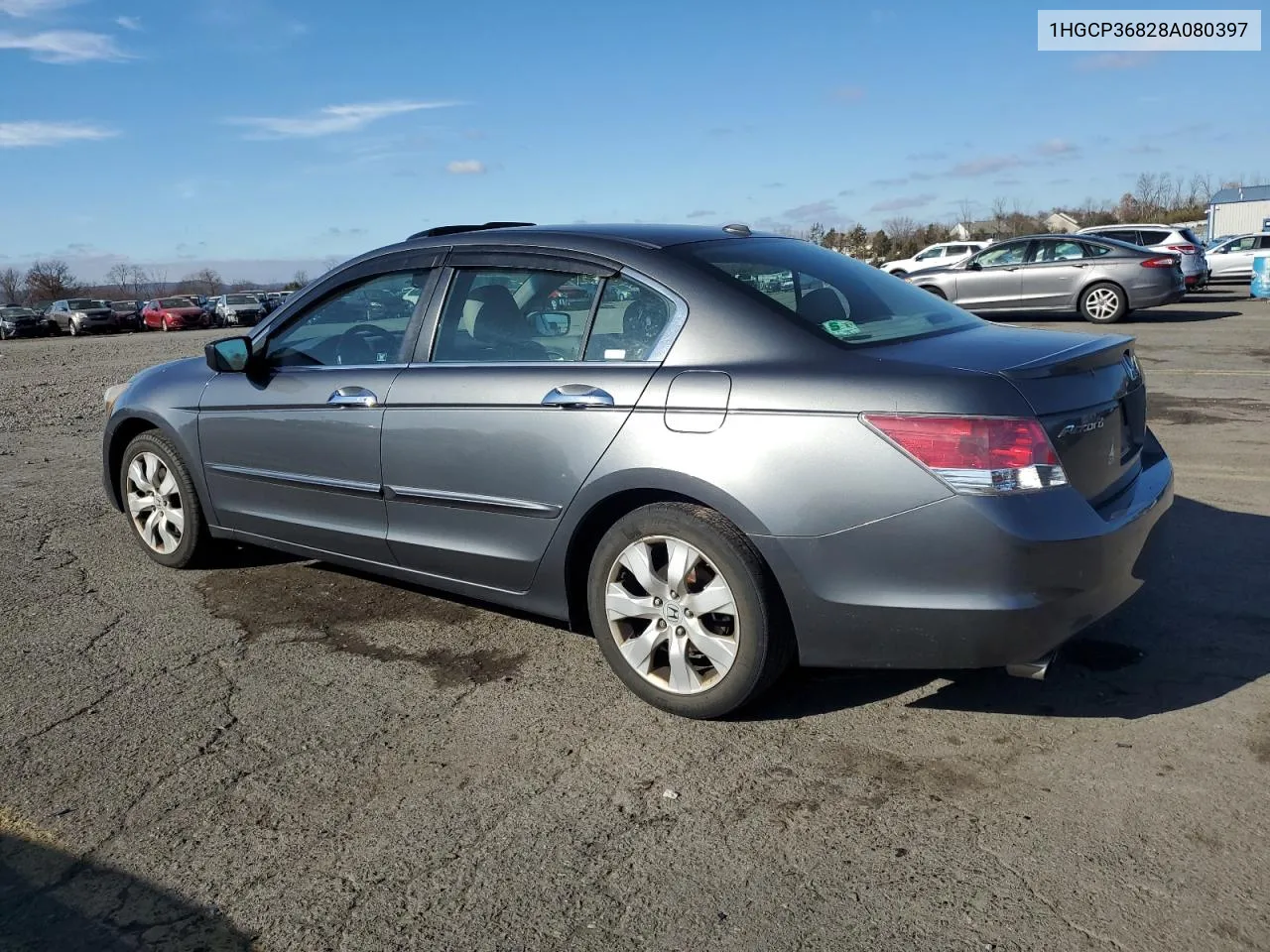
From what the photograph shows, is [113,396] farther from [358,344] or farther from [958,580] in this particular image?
[958,580]

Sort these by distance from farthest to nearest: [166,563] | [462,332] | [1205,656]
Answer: [166,563] < [462,332] < [1205,656]

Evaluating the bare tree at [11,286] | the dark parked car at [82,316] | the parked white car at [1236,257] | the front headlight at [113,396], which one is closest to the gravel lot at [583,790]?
the front headlight at [113,396]

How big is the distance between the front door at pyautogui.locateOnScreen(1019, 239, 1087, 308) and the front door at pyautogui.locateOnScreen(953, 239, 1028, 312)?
0.49 ft

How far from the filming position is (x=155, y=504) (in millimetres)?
5508

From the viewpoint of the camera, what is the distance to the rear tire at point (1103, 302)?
700 inches

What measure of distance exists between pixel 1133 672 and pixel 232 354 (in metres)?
3.98

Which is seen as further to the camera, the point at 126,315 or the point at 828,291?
the point at 126,315

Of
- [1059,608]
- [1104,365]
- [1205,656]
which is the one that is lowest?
[1205,656]

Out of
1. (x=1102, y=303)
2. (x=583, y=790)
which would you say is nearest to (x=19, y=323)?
(x=1102, y=303)

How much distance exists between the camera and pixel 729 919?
2.51 meters

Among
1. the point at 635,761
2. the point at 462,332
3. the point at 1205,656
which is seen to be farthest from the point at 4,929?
the point at 1205,656

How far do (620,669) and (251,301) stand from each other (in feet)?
171

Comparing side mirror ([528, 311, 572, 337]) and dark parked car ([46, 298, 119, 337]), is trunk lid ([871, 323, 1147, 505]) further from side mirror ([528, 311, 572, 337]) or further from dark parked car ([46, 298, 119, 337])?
dark parked car ([46, 298, 119, 337])

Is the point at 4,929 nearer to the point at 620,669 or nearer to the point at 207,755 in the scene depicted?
the point at 207,755
